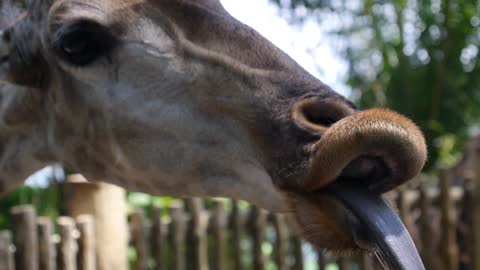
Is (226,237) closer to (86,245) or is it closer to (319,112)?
(86,245)

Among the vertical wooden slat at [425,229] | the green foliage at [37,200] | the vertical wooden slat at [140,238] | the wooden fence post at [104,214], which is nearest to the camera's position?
the wooden fence post at [104,214]

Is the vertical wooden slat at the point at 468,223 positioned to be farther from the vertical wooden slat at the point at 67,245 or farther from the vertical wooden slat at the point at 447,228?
the vertical wooden slat at the point at 67,245

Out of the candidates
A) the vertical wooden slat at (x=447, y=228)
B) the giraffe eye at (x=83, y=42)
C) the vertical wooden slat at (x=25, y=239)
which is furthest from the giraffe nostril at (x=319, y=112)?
the vertical wooden slat at (x=447, y=228)

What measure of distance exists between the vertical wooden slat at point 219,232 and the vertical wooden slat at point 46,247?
1.38m

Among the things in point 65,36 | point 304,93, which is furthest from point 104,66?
point 304,93

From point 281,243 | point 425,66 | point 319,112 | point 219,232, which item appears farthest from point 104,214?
point 425,66

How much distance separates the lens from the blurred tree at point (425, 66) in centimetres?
892

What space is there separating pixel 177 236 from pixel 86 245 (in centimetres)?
105

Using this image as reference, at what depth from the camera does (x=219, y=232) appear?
4344mm

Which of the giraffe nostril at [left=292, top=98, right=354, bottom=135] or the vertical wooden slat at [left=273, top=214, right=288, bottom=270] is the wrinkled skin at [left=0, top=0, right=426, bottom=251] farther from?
the vertical wooden slat at [left=273, top=214, right=288, bottom=270]

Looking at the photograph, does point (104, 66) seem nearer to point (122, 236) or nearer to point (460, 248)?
point (122, 236)

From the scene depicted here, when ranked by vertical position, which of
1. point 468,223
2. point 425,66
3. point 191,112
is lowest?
point 468,223

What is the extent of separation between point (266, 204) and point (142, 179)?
402 millimetres

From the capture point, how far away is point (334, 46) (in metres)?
8.39
